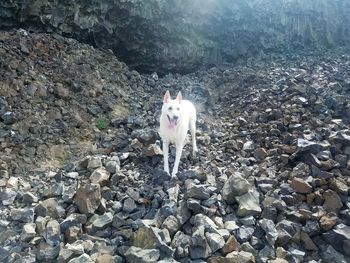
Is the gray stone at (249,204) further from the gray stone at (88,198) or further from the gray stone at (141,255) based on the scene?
the gray stone at (88,198)

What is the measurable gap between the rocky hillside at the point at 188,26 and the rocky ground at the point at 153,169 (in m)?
0.97

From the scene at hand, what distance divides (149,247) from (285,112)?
19.8 ft

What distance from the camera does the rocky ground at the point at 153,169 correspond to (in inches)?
208

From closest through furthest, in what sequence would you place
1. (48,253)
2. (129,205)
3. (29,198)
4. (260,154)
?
(48,253)
(129,205)
(29,198)
(260,154)

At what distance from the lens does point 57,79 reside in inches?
433

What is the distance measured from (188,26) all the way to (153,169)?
10.7m

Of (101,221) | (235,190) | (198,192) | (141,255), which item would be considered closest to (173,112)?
(198,192)

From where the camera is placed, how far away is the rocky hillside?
42.9ft

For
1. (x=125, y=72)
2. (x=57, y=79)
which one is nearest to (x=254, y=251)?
(x=57, y=79)

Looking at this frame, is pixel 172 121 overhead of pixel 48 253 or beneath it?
overhead

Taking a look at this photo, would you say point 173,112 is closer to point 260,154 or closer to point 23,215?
point 260,154

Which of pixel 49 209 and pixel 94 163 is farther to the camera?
pixel 94 163

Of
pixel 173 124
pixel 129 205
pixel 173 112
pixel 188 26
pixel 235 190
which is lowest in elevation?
pixel 129 205

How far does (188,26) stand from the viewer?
1656 centimetres
